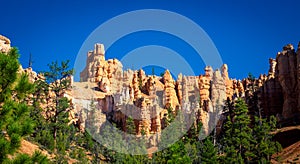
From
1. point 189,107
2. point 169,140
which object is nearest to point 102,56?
point 189,107

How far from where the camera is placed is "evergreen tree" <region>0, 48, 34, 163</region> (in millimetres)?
12461

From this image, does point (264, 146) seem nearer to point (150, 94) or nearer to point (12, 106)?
point (12, 106)

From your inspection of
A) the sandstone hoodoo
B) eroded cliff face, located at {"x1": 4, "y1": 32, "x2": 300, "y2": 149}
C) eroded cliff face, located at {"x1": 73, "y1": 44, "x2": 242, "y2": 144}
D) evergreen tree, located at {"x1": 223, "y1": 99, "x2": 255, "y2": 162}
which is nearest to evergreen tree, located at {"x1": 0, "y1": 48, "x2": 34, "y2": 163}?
evergreen tree, located at {"x1": 223, "y1": 99, "x2": 255, "y2": 162}

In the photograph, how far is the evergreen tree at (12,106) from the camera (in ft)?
40.9

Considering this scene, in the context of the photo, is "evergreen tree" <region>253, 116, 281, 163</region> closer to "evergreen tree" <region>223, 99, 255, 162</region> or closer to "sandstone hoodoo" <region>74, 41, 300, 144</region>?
"evergreen tree" <region>223, 99, 255, 162</region>

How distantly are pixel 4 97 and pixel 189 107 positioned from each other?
238 ft

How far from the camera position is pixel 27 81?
13.5 m

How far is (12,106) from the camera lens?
1295cm

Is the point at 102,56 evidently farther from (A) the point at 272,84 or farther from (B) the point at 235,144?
(B) the point at 235,144

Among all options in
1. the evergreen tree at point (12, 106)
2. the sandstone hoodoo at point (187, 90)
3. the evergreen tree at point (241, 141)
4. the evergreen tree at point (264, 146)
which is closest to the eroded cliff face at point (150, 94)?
the sandstone hoodoo at point (187, 90)

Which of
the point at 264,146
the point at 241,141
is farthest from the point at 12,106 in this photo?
the point at 241,141

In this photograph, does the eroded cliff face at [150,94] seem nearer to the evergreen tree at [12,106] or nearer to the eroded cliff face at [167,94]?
the eroded cliff face at [167,94]

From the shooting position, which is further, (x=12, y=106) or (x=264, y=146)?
(x=264, y=146)

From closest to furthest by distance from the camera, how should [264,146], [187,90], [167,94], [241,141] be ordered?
[264,146], [241,141], [167,94], [187,90]
